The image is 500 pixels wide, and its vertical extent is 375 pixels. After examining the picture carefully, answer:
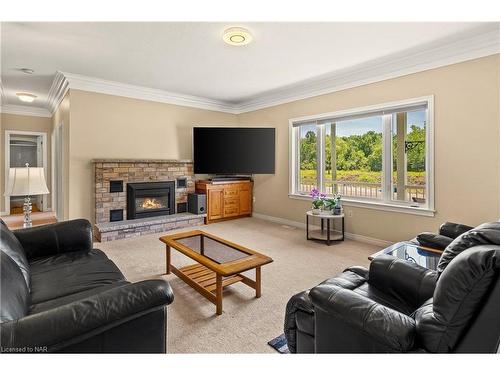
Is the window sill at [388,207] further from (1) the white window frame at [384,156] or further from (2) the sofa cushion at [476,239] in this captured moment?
(2) the sofa cushion at [476,239]

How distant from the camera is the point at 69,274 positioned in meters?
1.89

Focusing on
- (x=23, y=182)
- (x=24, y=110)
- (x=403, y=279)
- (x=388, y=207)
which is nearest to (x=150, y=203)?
(x=23, y=182)

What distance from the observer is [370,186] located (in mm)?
4367

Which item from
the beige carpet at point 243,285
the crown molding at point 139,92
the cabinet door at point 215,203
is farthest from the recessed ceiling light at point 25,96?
the cabinet door at point 215,203

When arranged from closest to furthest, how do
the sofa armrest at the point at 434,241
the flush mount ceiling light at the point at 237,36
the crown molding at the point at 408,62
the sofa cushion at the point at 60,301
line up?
the sofa cushion at the point at 60,301
the sofa armrest at the point at 434,241
the flush mount ceiling light at the point at 237,36
the crown molding at the point at 408,62

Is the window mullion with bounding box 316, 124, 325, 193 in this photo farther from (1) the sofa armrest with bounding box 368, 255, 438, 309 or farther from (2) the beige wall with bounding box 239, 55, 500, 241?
(1) the sofa armrest with bounding box 368, 255, 438, 309

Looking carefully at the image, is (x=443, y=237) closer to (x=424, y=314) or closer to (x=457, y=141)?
(x=457, y=141)

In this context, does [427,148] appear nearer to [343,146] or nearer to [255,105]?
[343,146]

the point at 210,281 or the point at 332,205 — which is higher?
the point at 332,205

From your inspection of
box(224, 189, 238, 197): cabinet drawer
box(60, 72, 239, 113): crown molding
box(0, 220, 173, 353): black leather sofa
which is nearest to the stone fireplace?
box(224, 189, 238, 197): cabinet drawer

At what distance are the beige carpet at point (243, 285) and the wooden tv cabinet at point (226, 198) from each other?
0.59 metres

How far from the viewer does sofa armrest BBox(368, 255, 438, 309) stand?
1574 mm

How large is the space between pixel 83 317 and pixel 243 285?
1.75m

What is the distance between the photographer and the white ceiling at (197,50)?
9.27 ft
